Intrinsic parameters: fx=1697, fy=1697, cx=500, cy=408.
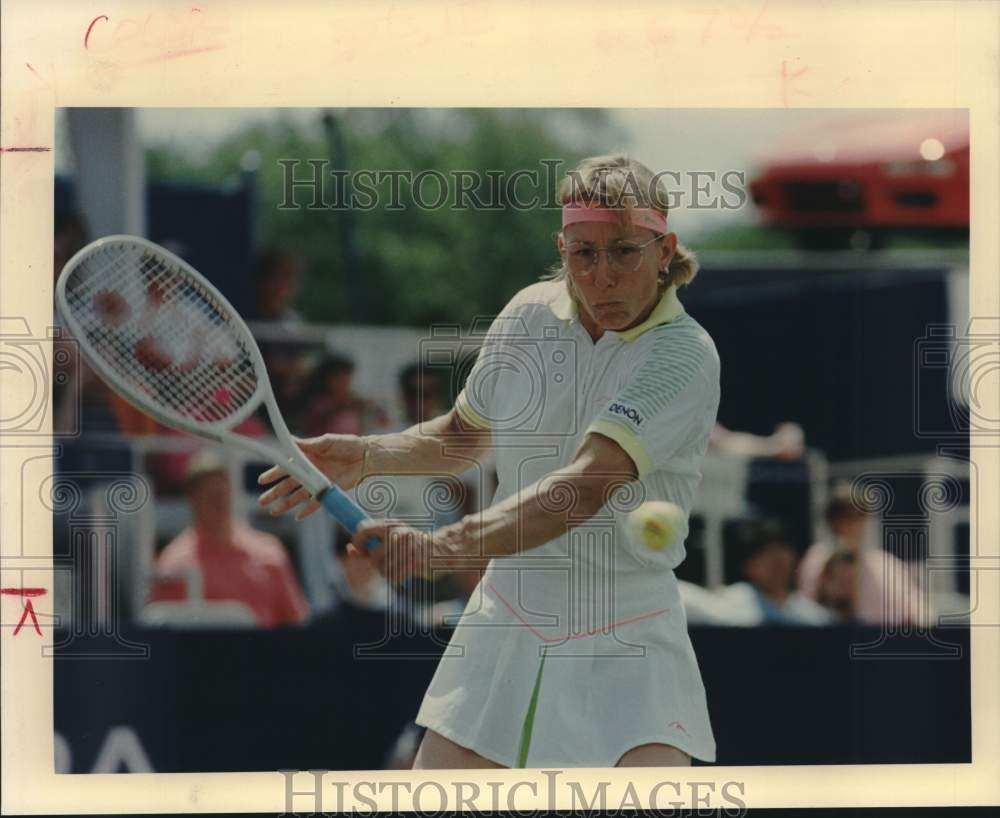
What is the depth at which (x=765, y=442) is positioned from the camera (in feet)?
14.3

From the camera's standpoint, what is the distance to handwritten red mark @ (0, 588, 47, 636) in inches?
134

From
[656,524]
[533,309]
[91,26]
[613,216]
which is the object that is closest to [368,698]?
[656,524]

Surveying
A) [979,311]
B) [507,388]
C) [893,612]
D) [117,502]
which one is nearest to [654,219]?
[507,388]

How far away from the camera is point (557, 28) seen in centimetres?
338

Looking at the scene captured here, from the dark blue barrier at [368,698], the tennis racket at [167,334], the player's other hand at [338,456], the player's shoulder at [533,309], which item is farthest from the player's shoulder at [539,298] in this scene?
the dark blue barrier at [368,698]

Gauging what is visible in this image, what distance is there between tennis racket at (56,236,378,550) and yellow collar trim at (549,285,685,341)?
1.89ft

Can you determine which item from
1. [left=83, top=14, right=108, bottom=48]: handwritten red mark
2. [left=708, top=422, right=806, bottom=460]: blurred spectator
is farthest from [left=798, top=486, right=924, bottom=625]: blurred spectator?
[left=83, top=14, right=108, bottom=48]: handwritten red mark

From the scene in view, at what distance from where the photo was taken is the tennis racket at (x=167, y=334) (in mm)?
3215

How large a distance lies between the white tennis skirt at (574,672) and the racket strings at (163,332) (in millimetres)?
637

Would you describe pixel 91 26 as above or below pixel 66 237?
above

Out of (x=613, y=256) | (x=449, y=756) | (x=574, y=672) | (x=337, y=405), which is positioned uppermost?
(x=613, y=256)

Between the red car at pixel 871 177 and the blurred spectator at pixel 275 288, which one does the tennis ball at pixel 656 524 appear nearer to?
the red car at pixel 871 177

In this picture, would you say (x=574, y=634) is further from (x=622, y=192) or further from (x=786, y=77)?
(x=786, y=77)

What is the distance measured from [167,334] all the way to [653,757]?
124 cm
